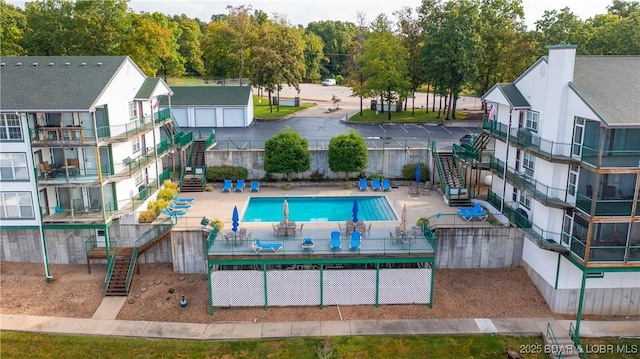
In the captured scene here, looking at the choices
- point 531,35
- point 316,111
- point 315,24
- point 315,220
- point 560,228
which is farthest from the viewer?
point 315,24

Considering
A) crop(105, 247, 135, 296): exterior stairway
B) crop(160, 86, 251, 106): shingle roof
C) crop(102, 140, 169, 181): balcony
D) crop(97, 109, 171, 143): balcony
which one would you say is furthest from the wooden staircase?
crop(160, 86, 251, 106): shingle roof

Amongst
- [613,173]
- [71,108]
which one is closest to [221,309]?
[71,108]

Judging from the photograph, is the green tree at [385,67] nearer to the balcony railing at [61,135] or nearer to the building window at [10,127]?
the balcony railing at [61,135]

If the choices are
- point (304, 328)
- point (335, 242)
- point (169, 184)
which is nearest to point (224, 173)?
point (169, 184)

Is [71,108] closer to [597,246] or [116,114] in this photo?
[116,114]

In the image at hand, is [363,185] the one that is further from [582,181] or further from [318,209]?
[582,181]

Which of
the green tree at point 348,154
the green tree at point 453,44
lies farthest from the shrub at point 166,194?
the green tree at point 453,44
